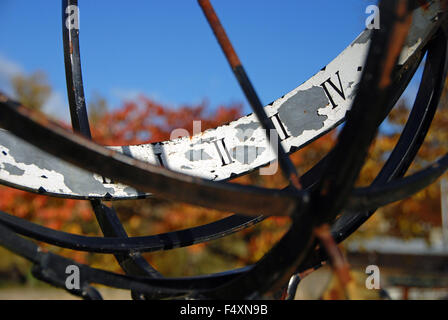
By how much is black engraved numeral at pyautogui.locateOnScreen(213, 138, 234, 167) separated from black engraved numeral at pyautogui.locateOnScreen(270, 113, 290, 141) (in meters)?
0.34

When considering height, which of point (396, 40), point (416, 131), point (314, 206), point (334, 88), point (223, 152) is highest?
point (334, 88)

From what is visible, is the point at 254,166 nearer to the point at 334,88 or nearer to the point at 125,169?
the point at 334,88

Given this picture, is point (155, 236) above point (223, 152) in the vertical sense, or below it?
below

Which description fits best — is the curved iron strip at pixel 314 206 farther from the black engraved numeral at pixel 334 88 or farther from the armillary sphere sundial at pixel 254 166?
the black engraved numeral at pixel 334 88

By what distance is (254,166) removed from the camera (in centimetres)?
274

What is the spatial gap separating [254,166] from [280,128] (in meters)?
0.27

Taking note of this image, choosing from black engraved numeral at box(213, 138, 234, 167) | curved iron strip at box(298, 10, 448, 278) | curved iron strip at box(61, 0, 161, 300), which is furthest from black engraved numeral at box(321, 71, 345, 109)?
curved iron strip at box(61, 0, 161, 300)

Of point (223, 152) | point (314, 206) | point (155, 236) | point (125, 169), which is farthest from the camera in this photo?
point (223, 152)

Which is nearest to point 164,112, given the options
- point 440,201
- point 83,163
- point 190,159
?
point 440,201

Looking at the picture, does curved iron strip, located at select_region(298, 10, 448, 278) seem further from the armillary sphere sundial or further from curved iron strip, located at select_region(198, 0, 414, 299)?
curved iron strip, located at select_region(198, 0, 414, 299)

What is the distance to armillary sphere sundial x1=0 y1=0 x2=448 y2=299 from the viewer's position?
121 cm

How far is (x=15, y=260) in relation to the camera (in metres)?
13.5

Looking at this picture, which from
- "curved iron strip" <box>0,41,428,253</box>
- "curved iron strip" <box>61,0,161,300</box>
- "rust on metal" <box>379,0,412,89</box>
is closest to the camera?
"rust on metal" <box>379,0,412,89</box>

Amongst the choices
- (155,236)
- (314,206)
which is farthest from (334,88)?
(314,206)
